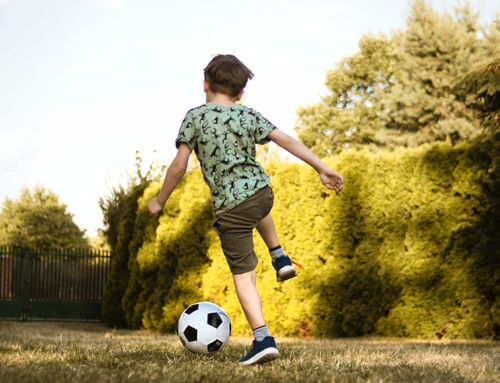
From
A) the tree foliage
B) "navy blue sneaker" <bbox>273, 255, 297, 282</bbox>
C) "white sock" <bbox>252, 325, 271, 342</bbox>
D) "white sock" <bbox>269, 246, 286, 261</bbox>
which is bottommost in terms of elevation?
"white sock" <bbox>252, 325, 271, 342</bbox>

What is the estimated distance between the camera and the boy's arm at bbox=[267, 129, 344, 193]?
10.3ft

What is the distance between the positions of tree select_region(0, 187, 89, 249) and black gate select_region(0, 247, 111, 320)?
20.7 ft

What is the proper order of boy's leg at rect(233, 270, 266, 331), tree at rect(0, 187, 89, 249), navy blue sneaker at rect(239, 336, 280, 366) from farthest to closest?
1. tree at rect(0, 187, 89, 249)
2. boy's leg at rect(233, 270, 266, 331)
3. navy blue sneaker at rect(239, 336, 280, 366)

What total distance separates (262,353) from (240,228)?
2.36 ft

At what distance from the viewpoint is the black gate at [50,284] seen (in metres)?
15.0

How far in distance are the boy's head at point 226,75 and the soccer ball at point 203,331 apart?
155 cm

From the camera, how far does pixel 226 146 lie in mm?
3123

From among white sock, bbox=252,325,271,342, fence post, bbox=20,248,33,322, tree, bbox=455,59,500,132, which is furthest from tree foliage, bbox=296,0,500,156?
white sock, bbox=252,325,271,342

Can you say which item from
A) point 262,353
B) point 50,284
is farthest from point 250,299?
point 50,284

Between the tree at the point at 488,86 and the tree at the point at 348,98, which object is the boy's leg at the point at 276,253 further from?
the tree at the point at 348,98

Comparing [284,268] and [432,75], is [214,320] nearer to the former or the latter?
[284,268]

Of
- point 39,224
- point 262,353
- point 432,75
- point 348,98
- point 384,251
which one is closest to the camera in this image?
point 262,353

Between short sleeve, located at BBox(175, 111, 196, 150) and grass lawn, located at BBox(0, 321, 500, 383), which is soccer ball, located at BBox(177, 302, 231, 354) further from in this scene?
short sleeve, located at BBox(175, 111, 196, 150)

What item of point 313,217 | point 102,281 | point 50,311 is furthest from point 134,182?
point 313,217
